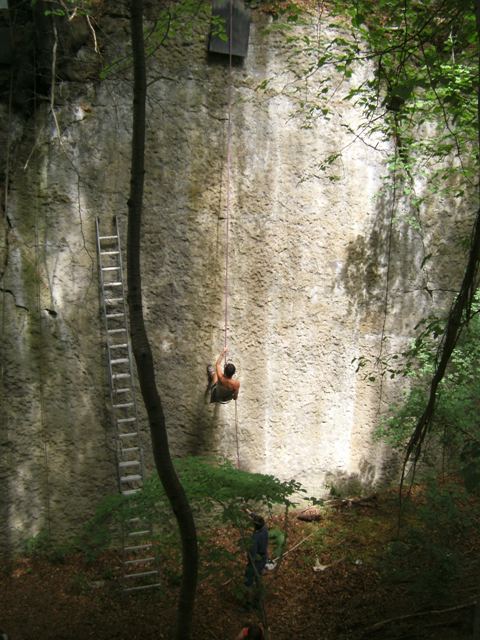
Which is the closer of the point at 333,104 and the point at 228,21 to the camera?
the point at 228,21

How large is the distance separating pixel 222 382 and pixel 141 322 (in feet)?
10.1

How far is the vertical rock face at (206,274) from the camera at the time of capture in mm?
7605

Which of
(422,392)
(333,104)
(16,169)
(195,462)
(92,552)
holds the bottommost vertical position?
(92,552)

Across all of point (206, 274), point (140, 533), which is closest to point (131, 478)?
point (140, 533)

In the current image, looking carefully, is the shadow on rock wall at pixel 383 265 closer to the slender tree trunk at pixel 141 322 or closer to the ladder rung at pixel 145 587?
the slender tree trunk at pixel 141 322

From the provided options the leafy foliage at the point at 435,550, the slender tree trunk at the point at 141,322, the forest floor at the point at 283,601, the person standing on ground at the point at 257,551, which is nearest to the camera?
the slender tree trunk at the point at 141,322

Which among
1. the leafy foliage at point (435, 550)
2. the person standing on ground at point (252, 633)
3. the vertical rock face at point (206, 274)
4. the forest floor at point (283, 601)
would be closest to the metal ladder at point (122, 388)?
the vertical rock face at point (206, 274)

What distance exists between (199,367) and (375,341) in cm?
273

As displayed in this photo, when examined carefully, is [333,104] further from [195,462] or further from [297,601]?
[297,601]

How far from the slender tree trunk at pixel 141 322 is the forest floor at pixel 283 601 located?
1150 millimetres

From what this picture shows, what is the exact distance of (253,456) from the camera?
8711 millimetres

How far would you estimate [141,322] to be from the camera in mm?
5043

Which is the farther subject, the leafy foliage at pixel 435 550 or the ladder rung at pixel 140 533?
the ladder rung at pixel 140 533

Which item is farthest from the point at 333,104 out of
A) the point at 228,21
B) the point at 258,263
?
the point at 258,263
